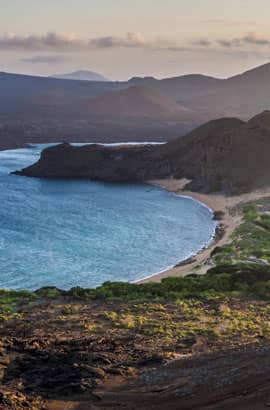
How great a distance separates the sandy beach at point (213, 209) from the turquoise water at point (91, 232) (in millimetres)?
1957

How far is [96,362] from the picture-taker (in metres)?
28.7

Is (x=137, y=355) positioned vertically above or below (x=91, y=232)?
above

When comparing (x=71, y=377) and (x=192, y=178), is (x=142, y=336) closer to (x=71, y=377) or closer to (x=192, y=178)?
(x=71, y=377)

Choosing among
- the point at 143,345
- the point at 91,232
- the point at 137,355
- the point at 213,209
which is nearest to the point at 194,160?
the point at 213,209

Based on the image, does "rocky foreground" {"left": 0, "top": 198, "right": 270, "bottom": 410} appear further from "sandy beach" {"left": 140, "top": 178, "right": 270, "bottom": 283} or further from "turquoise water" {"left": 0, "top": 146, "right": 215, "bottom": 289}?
"turquoise water" {"left": 0, "top": 146, "right": 215, "bottom": 289}

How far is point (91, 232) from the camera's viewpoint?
7950cm

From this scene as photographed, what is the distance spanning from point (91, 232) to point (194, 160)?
46.3m

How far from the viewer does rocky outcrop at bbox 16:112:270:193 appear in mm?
111812

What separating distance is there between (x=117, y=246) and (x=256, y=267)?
25407 millimetres

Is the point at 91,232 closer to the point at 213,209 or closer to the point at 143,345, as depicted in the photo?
the point at 213,209

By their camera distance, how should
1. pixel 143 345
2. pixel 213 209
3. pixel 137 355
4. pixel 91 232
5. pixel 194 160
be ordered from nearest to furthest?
pixel 137 355 < pixel 143 345 < pixel 91 232 < pixel 213 209 < pixel 194 160

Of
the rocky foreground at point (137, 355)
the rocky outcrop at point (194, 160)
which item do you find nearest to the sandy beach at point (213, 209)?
the rocky outcrop at point (194, 160)

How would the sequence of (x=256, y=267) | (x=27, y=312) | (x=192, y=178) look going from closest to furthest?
(x=27, y=312)
(x=256, y=267)
(x=192, y=178)

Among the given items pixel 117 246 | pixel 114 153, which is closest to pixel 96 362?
pixel 117 246
